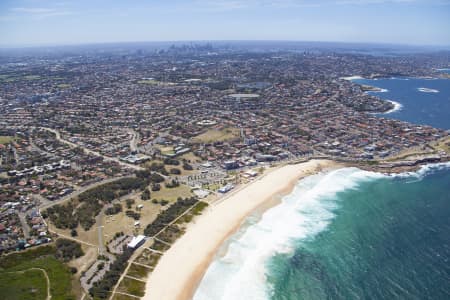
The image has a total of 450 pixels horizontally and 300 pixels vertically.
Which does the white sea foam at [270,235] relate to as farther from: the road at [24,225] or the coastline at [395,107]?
the coastline at [395,107]

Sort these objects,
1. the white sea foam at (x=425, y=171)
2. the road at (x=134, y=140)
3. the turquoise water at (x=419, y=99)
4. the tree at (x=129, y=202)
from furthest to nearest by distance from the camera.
Result: 1. the turquoise water at (x=419, y=99)
2. the road at (x=134, y=140)
3. the white sea foam at (x=425, y=171)
4. the tree at (x=129, y=202)

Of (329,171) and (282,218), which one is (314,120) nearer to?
(329,171)

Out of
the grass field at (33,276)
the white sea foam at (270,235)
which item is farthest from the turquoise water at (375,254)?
the grass field at (33,276)

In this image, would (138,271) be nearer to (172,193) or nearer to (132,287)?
(132,287)

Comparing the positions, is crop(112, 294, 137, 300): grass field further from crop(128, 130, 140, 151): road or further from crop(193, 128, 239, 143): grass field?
crop(193, 128, 239, 143): grass field

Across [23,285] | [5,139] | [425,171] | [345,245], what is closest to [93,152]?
[5,139]

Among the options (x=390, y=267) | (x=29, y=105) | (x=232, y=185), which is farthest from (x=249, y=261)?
(x=29, y=105)

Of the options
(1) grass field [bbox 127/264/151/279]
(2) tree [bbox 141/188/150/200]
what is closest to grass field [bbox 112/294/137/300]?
(1) grass field [bbox 127/264/151/279]
